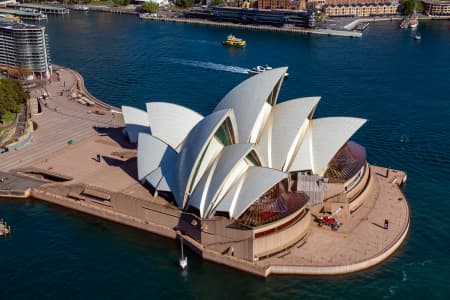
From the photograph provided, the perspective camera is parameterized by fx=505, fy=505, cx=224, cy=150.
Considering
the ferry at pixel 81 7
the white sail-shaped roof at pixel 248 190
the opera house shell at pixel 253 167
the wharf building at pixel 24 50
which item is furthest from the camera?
the ferry at pixel 81 7

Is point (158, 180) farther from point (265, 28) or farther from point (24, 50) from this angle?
point (265, 28)

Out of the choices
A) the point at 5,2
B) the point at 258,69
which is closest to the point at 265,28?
the point at 258,69

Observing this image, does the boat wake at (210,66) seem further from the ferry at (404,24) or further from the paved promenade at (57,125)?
the ferry at (404,24)

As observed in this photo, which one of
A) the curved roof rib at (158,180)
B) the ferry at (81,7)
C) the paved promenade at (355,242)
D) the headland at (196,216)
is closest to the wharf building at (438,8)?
the ferry at (81,7)

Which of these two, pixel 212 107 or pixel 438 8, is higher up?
pixel 438 8

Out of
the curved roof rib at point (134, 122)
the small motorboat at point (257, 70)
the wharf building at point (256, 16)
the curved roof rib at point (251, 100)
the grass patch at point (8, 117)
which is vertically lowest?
the grass patch at point (8, 117)

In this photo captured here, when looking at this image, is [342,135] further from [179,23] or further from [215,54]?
[179,23]
